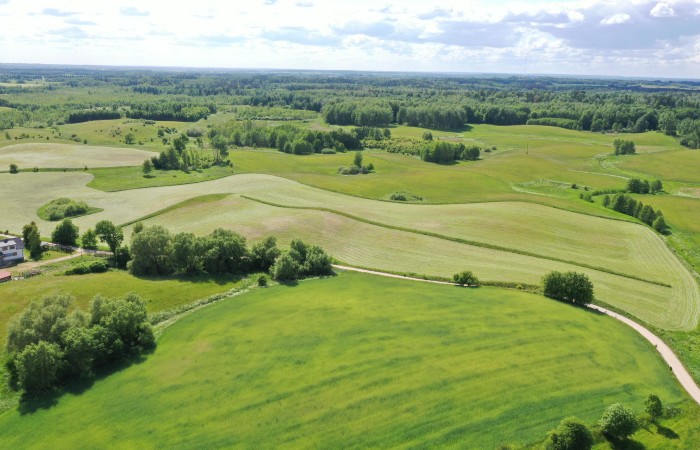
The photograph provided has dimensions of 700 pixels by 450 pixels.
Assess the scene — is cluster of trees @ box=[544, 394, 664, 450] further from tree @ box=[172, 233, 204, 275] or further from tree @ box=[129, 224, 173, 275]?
tree @ box=[129, 224, 173, 275]

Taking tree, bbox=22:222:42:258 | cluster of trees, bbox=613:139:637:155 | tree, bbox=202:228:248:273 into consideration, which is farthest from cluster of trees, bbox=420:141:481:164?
tree, bbox=22:222:42:258

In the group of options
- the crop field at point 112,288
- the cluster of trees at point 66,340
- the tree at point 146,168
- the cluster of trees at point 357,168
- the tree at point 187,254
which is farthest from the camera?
the cluster of trees at point 357,168

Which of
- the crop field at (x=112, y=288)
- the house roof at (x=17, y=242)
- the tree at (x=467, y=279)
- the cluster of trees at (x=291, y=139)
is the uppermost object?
the cluster of trees at (x=291, y=139)

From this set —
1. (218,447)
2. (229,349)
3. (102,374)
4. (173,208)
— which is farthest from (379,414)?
(173,208)

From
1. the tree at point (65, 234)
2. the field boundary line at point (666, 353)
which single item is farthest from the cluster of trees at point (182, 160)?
the field boundary line at point (666, 353)

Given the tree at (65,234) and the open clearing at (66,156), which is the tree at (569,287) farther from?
the open clearing at (66,156)
